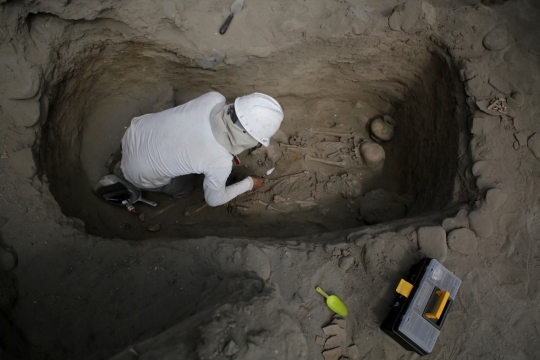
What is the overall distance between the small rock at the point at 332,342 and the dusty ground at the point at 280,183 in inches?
2.6

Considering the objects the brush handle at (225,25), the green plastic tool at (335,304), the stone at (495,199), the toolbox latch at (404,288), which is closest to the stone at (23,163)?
the brush handle at (225,25)

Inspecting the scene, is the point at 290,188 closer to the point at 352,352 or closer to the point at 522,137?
the point at 352,352

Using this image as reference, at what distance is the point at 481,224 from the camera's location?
9.50ft

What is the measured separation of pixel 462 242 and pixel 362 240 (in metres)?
0.80

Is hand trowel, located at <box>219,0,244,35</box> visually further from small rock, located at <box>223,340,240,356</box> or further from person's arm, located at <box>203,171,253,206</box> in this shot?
small rock, located at <box>223,340,240,356</box>

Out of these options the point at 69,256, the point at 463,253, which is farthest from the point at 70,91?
the point at 463,253

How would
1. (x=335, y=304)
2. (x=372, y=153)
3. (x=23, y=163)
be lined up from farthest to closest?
(x=372, y=153)
(x=23, y=163)
(x=335, y=304)

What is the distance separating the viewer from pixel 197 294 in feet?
7.91

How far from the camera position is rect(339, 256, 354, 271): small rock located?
109 inches

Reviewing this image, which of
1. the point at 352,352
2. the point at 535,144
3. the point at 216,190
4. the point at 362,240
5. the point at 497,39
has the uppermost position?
the point at 497,39

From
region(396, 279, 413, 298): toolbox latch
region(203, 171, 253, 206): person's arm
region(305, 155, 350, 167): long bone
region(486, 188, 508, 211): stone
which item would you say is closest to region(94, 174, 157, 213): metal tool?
region(203, 171, 253, 206): person's arm

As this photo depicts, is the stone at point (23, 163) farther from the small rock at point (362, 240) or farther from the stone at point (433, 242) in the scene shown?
the stone at point (433, 242)

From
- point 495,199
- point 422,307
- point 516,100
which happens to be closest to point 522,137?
point 516,100

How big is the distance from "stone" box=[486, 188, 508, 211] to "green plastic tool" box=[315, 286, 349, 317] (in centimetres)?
153
